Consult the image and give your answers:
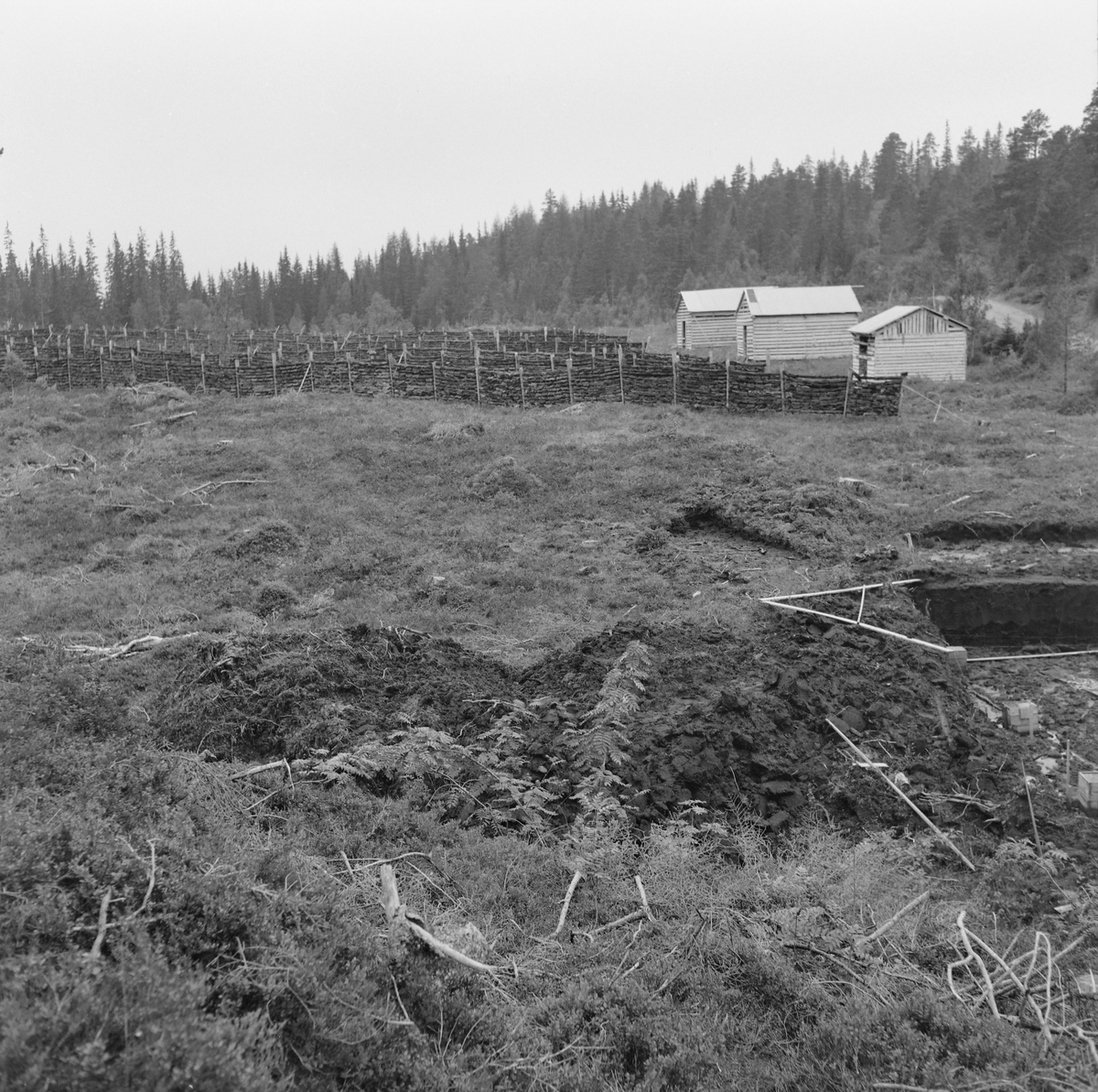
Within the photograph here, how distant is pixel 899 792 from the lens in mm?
6652

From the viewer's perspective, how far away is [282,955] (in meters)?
3.56

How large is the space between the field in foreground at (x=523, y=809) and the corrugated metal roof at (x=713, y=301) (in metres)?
29.5

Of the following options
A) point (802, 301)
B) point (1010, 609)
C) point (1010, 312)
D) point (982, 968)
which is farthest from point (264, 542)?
point (1010, 312)

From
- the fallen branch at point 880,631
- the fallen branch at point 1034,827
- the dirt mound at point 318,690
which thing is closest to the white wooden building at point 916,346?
the fallen branch at point 880,631

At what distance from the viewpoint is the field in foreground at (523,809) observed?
3.51m

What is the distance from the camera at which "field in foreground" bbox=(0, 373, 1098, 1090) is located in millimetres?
3506

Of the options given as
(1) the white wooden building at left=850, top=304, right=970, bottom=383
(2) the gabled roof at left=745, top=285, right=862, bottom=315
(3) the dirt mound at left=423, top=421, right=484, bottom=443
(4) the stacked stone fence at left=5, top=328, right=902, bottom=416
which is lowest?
(3) the dirt mound at left=423, top=421, right=484, bottom=443

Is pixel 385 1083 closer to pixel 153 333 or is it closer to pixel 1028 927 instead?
pixel 1028 927

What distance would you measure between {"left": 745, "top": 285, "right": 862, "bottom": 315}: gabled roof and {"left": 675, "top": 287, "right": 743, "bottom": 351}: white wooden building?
5.26 meters

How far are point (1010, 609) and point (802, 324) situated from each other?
27.2m

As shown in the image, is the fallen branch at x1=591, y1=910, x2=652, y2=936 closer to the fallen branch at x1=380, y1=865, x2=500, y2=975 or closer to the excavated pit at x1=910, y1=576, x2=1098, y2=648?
the fallen branch at x1=380, y1=865, x2=500, y2=975

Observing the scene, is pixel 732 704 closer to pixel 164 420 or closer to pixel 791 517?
pixel 791 517

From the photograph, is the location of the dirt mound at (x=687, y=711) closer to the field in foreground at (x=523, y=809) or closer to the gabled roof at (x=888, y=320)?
the field in foreground at (x=523, y=809)

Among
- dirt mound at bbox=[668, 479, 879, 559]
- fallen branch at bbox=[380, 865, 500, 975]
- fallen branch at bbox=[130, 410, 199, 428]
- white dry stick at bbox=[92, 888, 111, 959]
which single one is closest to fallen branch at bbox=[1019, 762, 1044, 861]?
fallen branch at bbox=[380, 865, 500, 975]
